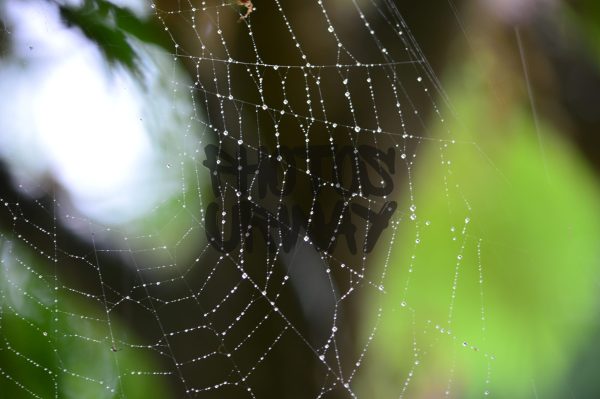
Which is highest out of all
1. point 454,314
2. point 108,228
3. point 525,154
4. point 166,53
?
point 166,53

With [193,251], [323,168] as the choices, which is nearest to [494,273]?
[323,168]

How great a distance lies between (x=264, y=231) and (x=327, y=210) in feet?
0.24

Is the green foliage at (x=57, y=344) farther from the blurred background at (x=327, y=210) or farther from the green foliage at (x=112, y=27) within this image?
the green foliage at (x=112, y=27)

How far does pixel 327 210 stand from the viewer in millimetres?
589

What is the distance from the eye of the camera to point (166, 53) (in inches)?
23.3

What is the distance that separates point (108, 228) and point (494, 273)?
370 mm

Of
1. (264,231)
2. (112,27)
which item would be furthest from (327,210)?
(112,27)

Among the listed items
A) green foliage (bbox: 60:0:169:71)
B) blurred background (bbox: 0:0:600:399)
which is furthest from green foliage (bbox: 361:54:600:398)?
green foliage (bbox: 60:0:169:71)

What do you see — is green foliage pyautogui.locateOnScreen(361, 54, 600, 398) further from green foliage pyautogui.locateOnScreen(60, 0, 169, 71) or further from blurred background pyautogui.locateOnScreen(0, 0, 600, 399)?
green foliage pyautogui.locateOnScreen(60, 0, 169, 71)

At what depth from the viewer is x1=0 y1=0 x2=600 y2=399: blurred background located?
539 mm

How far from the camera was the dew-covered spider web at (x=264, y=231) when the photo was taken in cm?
57

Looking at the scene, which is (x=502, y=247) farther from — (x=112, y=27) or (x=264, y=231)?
(x=112, y=27)

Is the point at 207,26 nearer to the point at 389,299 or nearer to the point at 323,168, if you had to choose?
the point at 323,168

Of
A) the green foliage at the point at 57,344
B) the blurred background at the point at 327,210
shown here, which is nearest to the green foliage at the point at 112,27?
the blurred background at the point at 327,210
